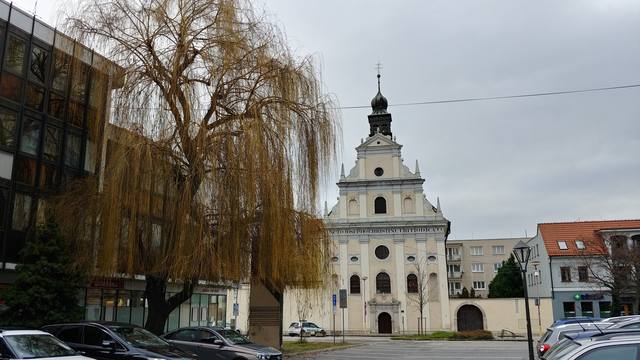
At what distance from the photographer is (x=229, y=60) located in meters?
17.3

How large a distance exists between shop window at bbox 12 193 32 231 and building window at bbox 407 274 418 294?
4791 cm

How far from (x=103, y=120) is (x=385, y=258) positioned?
160 ft

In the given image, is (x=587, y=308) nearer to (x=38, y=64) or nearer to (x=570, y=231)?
(x=570, y=231)

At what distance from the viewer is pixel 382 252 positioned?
206 ft

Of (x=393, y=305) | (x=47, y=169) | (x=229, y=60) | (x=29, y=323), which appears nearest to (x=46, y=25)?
(x=47, y=169)

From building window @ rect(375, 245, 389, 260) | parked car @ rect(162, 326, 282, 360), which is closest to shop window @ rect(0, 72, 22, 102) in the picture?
parked car @ rect(162, 326, 282, 360)

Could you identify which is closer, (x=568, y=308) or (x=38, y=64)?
(x=38, y=64)

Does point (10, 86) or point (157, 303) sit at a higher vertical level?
point (10, 86)

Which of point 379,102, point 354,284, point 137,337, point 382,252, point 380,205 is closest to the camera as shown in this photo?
point 137,337

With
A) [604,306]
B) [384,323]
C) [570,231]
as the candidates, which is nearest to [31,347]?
[604,306]

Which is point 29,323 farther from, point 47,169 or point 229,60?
point 229,60

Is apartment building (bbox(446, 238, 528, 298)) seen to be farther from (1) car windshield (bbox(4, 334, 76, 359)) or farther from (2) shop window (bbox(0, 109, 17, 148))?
(1) car windshield (bbox(4, 334, 76, 359))

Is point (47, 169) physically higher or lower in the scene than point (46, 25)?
lower

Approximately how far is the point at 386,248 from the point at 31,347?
54.5 meters
